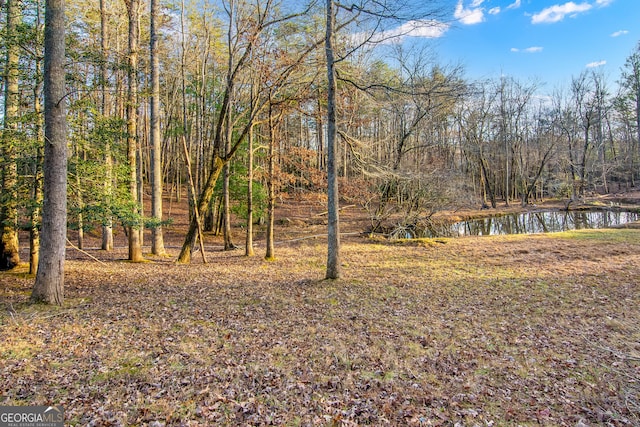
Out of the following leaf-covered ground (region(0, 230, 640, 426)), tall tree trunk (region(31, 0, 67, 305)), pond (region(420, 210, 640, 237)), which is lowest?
leaf-covered ground (region(0, 230, 640, 426))

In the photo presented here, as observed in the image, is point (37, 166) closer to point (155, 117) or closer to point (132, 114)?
point (132, 114)

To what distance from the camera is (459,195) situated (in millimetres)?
17953

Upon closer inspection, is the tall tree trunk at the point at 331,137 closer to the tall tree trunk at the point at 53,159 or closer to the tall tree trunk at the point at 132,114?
the tall tree trunk at the point at 132,114

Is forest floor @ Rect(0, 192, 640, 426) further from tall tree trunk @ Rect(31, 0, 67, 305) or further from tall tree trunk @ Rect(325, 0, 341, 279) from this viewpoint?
tall tree trunk @ Rect(325, 0, 341, 279)

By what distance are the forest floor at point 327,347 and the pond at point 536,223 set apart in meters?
11.6

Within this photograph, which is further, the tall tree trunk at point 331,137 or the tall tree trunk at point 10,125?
the tall tree trunk at point 331,137

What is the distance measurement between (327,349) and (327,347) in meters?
0.06

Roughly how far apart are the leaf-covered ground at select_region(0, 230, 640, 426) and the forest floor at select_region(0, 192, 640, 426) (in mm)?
22

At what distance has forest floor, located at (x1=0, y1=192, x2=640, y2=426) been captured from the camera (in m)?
3.32

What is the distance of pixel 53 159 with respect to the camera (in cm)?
540

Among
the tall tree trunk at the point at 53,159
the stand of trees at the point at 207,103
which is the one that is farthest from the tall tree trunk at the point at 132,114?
the tall tree trunk at the point at 53,159

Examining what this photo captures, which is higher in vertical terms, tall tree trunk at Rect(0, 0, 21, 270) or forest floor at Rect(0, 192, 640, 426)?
tall tree trunk at Rect(0, 0, 21, 270)

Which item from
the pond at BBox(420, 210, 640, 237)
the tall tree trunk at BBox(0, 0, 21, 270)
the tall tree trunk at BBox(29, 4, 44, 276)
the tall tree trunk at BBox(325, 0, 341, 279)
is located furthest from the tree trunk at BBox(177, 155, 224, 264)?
the pond at BBox(420, 210, 640, 237)

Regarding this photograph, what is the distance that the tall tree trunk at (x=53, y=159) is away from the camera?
17.6 feet
